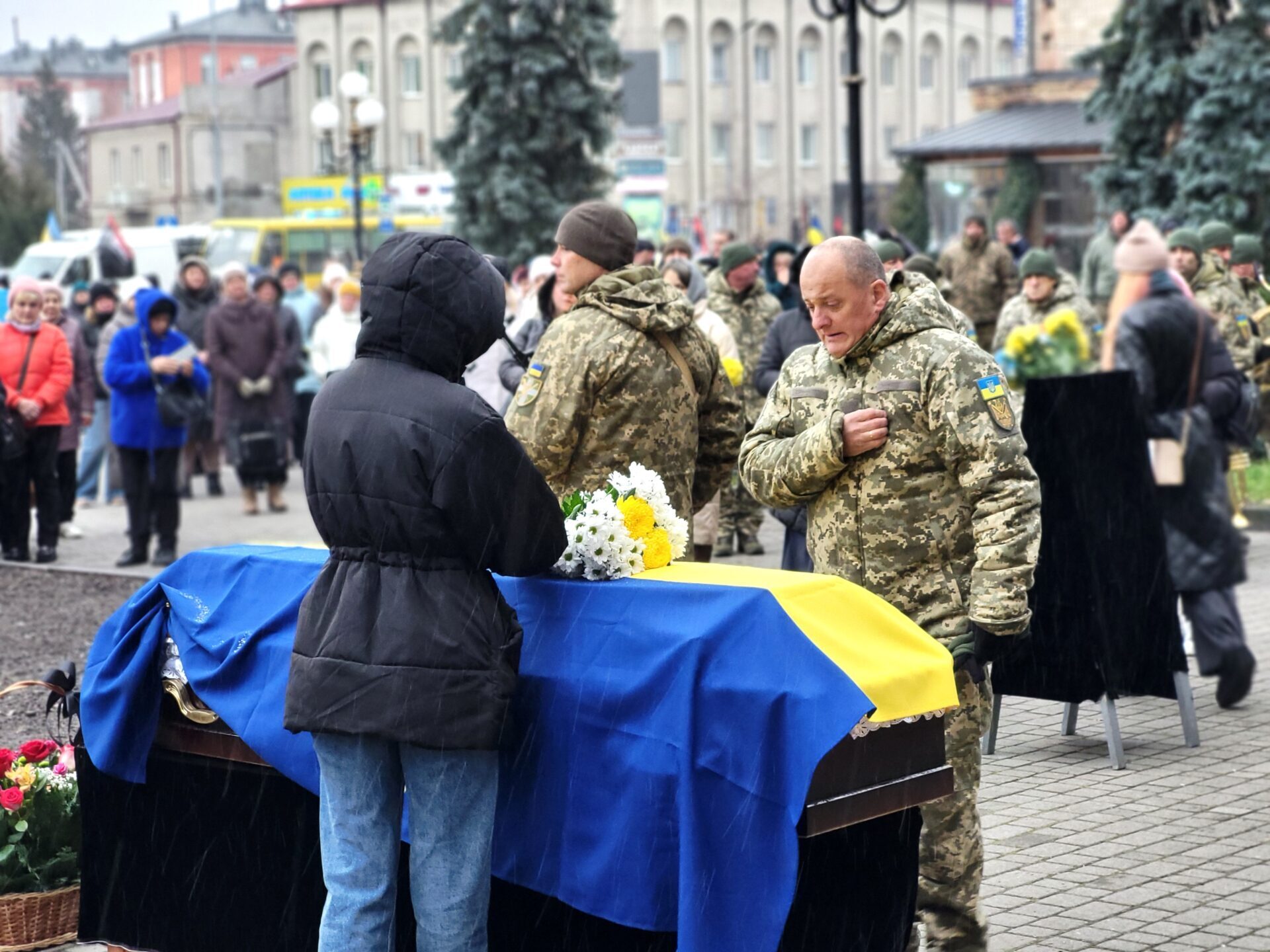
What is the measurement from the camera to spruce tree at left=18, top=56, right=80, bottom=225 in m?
126

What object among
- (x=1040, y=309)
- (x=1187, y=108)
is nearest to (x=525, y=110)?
(x=1187, y=108)

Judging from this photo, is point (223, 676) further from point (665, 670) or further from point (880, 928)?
point (880, 928)

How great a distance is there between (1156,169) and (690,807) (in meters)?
26.2

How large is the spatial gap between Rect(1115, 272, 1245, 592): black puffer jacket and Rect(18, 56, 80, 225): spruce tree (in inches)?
4868

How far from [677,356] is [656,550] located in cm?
191

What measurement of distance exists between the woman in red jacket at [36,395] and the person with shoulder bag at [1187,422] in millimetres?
8197

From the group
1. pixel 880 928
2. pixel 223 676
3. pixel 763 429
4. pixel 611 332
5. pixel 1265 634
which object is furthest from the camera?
pixel 1265 634

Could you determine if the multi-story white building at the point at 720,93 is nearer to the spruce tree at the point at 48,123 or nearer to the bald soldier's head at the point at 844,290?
the spruce tree at the point at 48,123

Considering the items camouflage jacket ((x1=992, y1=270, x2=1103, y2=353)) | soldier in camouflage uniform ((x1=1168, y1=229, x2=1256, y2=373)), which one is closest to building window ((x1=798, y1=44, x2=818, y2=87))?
camouflage jacket ((x1=992, y1=270, x2=1103, y2=353))

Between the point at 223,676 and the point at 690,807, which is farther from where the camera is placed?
the point at 223,676

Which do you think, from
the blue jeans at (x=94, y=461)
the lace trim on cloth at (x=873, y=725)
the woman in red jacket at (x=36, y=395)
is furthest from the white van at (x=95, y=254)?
the lace trim on cloth at (x=873, y=725)

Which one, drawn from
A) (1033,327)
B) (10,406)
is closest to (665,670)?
(1033,327)

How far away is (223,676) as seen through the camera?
4566 mm

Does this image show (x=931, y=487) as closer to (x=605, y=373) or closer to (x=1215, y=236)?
(x=605, y=373)
